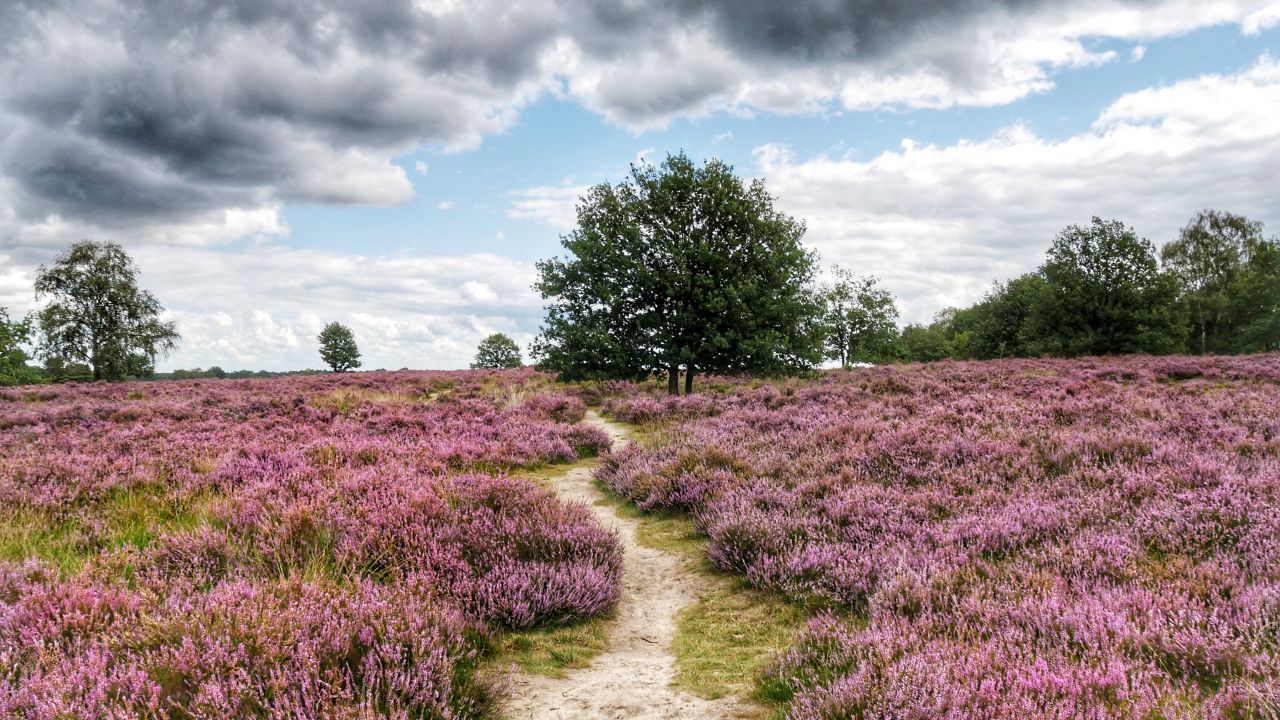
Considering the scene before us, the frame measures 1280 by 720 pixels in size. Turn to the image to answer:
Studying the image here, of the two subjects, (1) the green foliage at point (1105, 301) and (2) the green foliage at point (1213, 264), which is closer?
(1) the green foliage at point (1105, 301)

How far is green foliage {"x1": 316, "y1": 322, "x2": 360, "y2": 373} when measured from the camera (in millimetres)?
71125

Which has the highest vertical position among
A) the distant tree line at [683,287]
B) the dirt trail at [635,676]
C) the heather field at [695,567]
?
the distant tree line at [683,287]

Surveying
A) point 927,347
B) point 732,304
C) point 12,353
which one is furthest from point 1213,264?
point 12,353

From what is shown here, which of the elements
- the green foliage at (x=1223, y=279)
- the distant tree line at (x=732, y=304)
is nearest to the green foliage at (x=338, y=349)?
the distant tree line at (x=732, y=304)

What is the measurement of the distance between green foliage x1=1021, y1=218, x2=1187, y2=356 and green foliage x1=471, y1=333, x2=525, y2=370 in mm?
54340

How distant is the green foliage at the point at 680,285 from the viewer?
704 inches

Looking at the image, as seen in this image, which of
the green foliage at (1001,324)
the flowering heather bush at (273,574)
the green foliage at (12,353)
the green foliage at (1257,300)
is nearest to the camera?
the flowering heather bush at (273,574)

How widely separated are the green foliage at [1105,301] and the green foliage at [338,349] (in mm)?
67900

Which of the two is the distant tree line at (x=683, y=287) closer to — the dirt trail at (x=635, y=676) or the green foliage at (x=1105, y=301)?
the dirt trail at (x=635, y=676)

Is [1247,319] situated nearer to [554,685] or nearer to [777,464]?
[777,464]

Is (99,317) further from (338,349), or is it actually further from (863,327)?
(863,327)

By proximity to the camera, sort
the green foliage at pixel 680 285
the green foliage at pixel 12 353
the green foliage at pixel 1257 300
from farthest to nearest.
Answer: the green foliage at pixel 1257 300
the green foliage at pixel 12 353
the green foliage at pixel 680 285

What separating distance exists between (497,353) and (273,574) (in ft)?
238

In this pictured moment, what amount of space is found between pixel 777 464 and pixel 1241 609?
4951mm
